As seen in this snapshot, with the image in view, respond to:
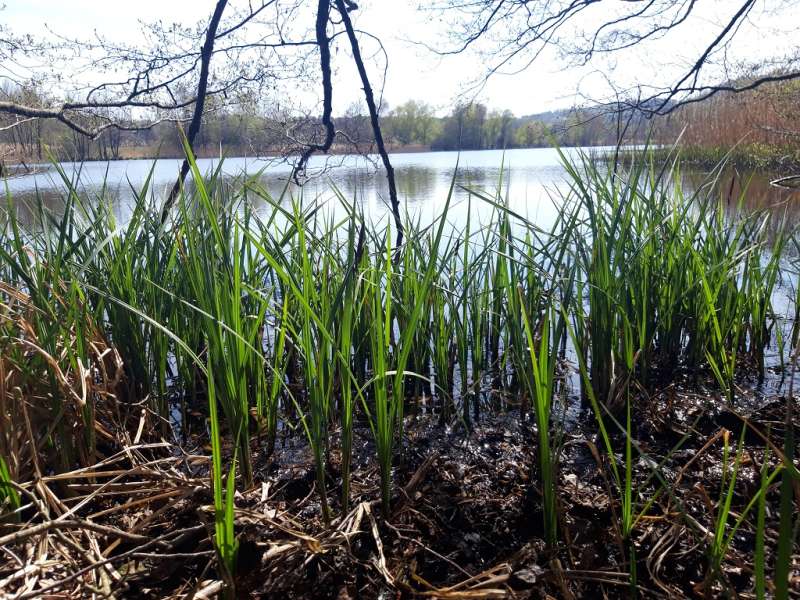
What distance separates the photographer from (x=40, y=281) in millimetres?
1097

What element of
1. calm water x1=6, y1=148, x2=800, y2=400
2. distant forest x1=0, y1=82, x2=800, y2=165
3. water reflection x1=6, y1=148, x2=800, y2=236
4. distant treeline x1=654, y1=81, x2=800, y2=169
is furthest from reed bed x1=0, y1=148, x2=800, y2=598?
distant treeline x1=654, y1=81, x2=800, y2=169

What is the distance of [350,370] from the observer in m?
1.02

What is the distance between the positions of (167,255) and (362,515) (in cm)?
79

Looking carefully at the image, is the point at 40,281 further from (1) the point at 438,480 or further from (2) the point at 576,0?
(2) the point at 576,0

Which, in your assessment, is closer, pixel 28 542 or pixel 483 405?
pixel 28 542

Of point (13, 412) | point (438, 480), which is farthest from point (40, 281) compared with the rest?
point (438, 480)

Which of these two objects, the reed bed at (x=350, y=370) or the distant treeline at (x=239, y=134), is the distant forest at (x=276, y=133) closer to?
the distant treeline at (x=239, y=134)

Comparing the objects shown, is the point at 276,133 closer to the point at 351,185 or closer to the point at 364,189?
the point at 351,185

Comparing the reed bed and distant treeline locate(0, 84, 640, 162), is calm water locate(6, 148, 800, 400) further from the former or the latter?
the reed bed

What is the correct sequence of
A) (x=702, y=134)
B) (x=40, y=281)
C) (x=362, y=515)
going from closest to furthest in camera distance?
(x=362, y=515)
(x=40, y=281)
(x=702, y=134)

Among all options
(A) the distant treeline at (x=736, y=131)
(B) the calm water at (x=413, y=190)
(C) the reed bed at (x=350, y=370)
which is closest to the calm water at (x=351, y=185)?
(B) the calm water at (x=413, y=190)

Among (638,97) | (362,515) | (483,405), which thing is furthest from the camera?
(638,97)

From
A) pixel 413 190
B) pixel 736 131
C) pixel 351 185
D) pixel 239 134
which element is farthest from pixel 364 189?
pixel 736 131

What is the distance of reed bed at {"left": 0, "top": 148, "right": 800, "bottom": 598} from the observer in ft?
2.73
